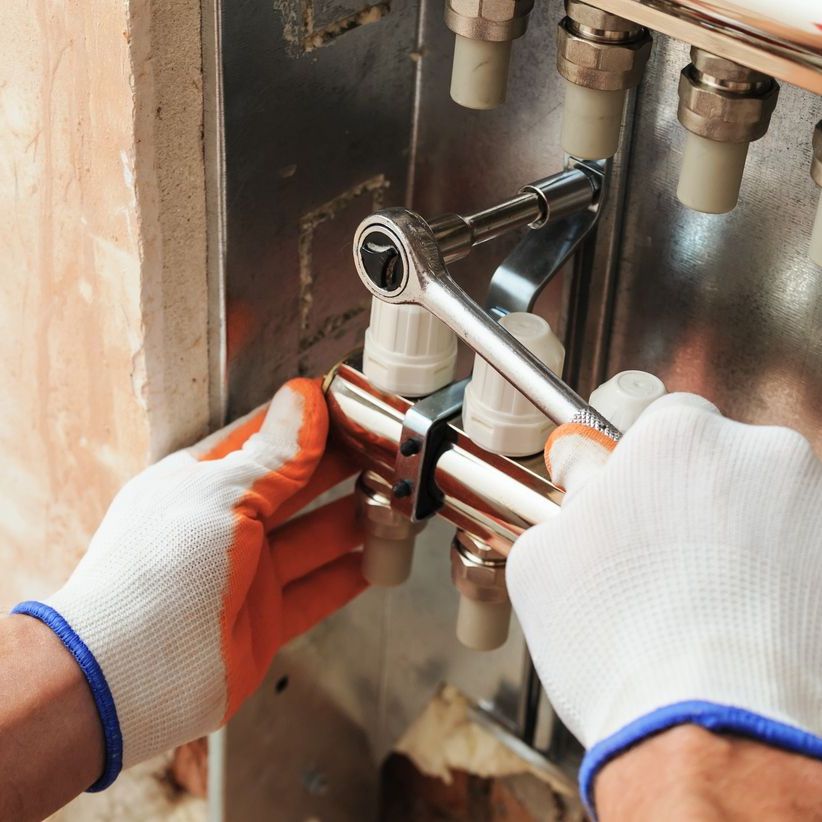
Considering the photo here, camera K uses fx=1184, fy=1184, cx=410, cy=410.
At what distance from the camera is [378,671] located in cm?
Result: 110

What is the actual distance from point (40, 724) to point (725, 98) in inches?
19.3

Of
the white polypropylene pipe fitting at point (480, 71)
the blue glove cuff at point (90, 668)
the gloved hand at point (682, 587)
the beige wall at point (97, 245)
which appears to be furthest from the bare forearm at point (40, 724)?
the white polypropylene pipe fitting at point (480, 71)

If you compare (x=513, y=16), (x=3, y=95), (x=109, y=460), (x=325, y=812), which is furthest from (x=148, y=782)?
(x=513, y=16)

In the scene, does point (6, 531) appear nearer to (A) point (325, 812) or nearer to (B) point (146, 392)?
(B) point (146, 392)

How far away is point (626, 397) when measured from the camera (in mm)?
678

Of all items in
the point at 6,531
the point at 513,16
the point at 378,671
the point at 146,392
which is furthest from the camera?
the point at 378,671

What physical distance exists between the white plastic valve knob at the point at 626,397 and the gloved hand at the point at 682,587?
0.25 ft

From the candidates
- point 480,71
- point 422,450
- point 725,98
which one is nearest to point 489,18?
point 480,71

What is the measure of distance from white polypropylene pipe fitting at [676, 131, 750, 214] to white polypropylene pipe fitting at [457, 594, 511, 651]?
1.01ft

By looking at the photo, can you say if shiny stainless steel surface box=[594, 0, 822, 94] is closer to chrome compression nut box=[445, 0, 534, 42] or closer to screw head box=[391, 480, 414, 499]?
chrome compression nut box=[445, 0, 534, 42]

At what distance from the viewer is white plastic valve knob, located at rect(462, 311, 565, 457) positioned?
0.70 meters

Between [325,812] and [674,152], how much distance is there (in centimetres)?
70

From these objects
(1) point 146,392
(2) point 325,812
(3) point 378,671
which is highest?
(1) point 146,392

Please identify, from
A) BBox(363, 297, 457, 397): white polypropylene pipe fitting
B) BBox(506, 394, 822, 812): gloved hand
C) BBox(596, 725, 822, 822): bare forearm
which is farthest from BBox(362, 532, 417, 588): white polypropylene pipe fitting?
BBox(596, 725, 822, 822): bare forearm
